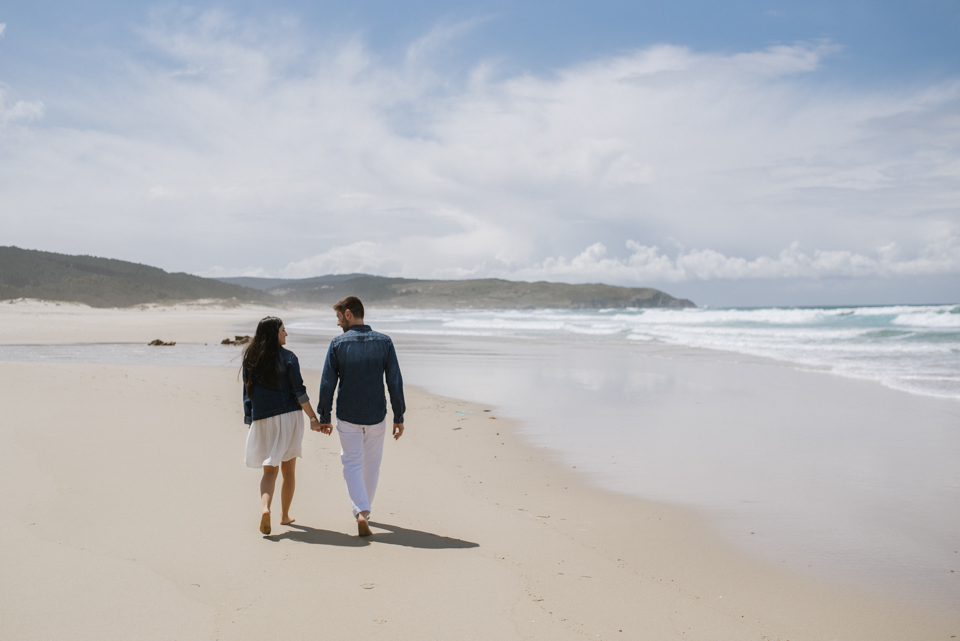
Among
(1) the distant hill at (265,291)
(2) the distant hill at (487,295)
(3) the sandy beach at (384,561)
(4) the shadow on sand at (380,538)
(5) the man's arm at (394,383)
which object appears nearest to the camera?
(3) the sandy beach at (384,561)

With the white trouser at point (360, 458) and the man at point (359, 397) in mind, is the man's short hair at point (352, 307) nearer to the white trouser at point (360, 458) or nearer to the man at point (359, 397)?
the man at point (359, 397)

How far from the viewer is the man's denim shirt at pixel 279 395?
4.11 metres

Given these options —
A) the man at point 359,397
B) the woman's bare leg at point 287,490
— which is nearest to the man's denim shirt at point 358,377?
→ the man at point 359,397

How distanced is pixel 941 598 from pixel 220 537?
170 inches

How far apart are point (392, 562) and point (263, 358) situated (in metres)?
1.62

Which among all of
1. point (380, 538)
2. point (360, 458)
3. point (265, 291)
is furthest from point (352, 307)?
point (265, 291)

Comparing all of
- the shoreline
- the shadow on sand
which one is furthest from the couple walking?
the shoreline

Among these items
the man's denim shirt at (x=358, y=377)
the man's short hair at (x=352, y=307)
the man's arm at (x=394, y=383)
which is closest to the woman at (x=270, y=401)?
the man's denim shirt at (x=358, y=377)

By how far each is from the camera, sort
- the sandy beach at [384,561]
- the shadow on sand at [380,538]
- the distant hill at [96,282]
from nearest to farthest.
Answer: the sandy beach at [384,561]
the shadow on sand at [380,538]
the distant hill at [96,282]

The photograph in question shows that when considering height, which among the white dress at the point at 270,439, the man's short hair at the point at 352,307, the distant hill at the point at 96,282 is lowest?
the white dress at the point at 270,439

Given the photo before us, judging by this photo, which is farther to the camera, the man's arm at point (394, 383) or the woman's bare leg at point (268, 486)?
the man's arm at point (394, 383)

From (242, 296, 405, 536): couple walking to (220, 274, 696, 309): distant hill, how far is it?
14404cm

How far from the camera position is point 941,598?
10.8ft

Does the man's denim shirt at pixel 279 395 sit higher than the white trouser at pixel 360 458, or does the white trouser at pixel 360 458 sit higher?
the man's denim shirt at pixel 279 395
